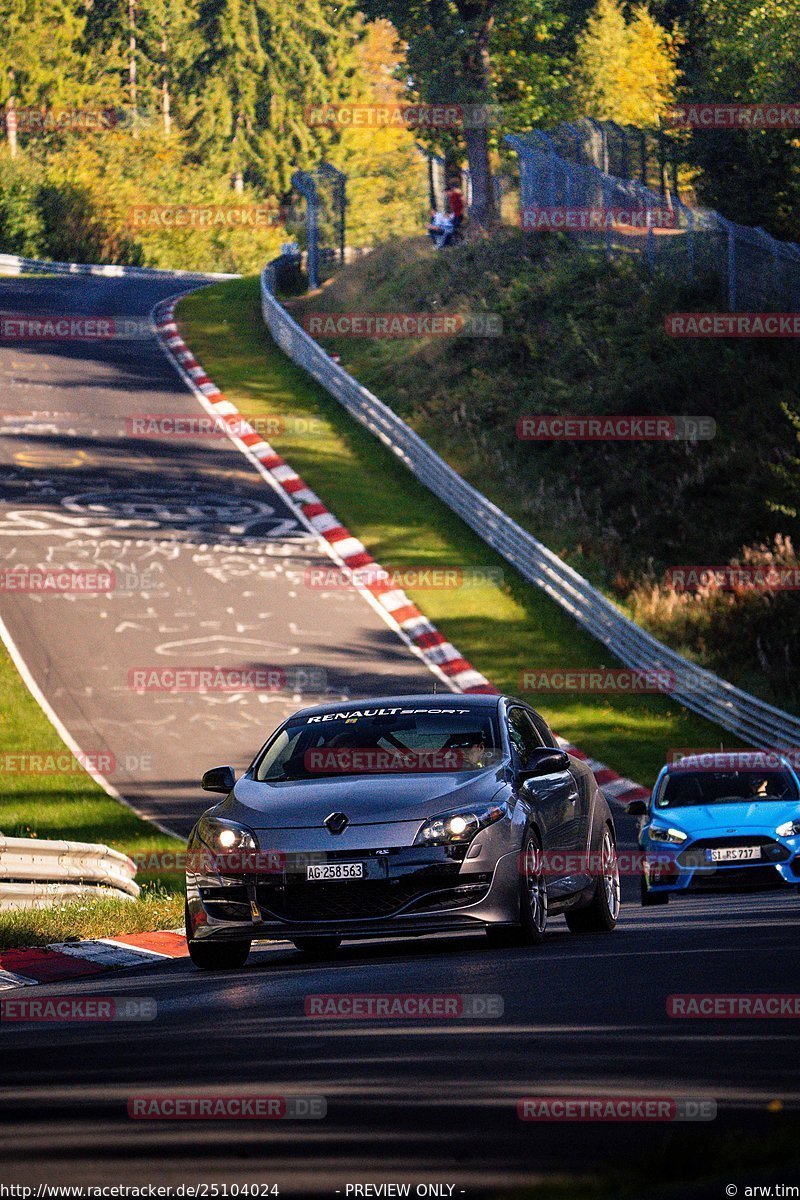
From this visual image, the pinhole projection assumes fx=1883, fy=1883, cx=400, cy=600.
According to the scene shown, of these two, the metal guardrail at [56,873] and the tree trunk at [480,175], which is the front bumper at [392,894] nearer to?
the metal guardrail at [56,873]

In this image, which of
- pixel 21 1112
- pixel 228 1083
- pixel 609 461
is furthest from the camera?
pixel 609 461

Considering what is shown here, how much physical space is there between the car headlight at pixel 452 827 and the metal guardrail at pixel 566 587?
13960mm

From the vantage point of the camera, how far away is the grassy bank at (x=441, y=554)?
83.9 ft

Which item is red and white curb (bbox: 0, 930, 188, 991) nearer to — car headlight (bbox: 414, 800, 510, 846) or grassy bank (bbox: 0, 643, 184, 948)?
grassy bank (bbox: 0, 643, 184, 948)

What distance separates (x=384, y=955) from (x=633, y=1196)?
7046 mm

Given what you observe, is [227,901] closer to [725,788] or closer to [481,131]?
[725,788]

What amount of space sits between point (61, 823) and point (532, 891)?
9.85 m

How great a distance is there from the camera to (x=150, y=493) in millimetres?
34844

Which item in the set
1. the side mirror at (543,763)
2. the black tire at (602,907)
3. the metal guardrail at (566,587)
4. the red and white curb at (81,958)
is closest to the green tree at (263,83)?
the metal guardrail at (566,587)

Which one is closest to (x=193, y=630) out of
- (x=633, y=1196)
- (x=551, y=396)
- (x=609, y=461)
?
(x=609, y=461)

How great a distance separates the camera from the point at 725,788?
18.4m

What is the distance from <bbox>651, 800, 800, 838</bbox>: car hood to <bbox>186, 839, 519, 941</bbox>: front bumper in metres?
6.69

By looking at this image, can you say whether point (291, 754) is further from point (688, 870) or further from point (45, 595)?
point (45, 595)

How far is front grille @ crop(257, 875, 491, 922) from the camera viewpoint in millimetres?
10531
